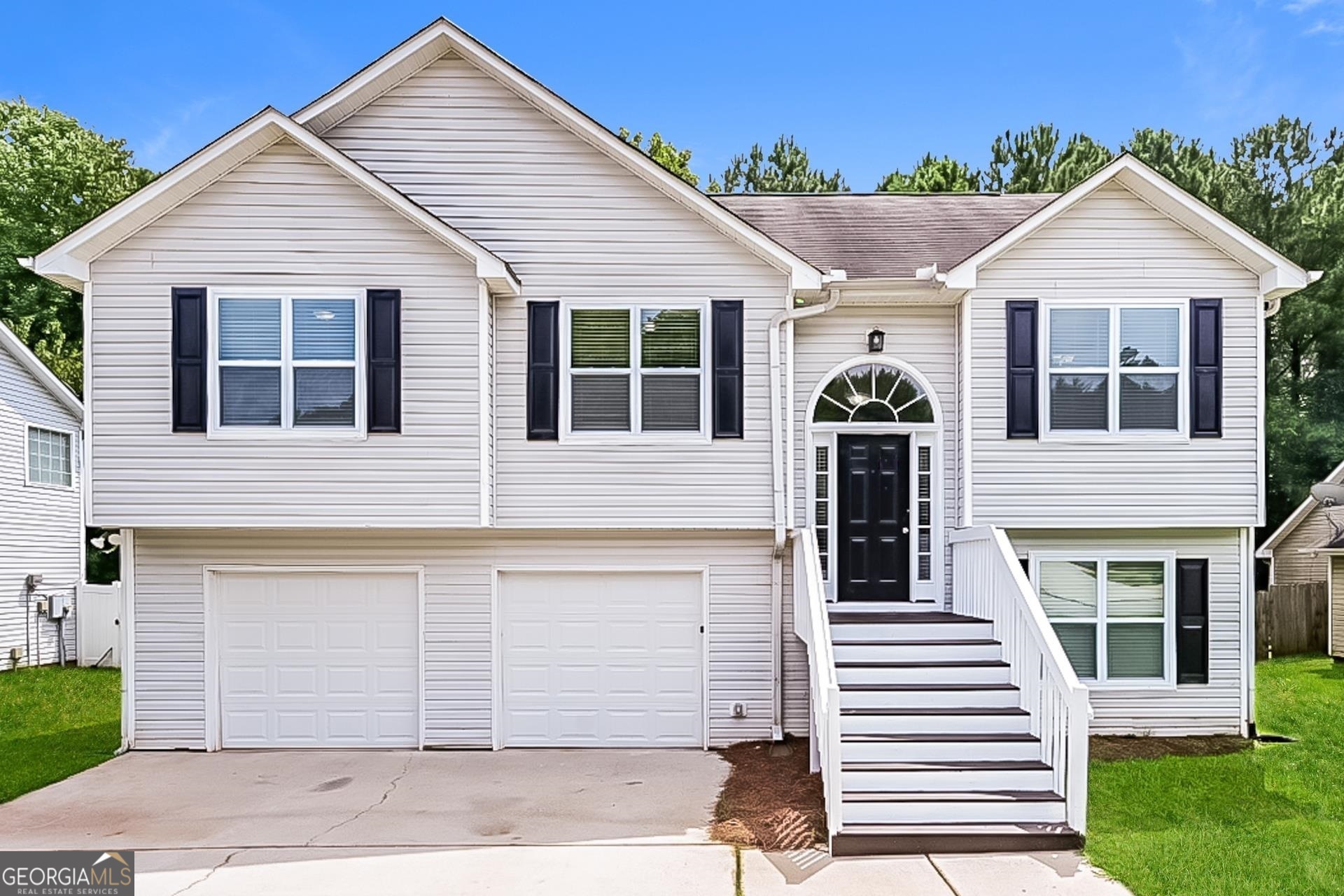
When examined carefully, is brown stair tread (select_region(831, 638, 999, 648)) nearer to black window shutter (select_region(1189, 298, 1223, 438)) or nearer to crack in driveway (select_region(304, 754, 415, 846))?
black window shutter (select_region(1189, 298, 1223, 438))

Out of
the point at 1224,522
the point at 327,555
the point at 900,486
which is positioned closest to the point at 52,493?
the point at 327,555

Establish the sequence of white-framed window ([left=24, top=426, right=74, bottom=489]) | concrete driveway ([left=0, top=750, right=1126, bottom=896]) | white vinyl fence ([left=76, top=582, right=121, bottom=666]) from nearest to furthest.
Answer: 1. concrete driveway ([left=0, top=750, right=1126, bottom=896])
2. white-framed window ([left=24, top=426, right=74, bottom=489])
3. white vinyl fence ([left=76, top=582, right=121, bottom=666])

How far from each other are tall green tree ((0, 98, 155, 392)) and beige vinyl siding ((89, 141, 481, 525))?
19.3 m

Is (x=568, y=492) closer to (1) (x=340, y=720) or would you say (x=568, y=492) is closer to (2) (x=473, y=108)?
(1) (x=340, y=720)

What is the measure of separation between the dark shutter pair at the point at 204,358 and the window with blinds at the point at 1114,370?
6669 millimetres

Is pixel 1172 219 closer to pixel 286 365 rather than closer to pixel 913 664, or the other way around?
pixel 913 664

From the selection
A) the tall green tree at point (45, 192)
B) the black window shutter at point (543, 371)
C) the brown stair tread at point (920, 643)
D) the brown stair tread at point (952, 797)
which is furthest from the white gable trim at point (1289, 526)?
the tall green tree at point (45, 192)

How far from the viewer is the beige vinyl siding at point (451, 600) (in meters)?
10.2

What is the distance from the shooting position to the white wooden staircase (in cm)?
692

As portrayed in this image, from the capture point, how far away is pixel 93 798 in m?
8.41

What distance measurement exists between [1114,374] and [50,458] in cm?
1877

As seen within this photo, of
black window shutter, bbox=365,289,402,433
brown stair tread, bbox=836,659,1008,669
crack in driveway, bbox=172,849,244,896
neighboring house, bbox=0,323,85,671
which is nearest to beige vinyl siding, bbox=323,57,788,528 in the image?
black window shutter, bbox=365,289,402,433

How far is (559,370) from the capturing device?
32.5 ft

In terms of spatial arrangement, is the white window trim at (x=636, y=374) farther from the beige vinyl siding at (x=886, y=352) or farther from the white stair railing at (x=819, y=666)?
the white stair railing at (x=819, y=666)
